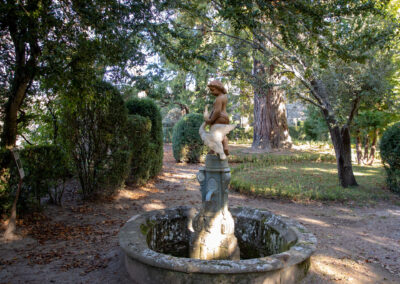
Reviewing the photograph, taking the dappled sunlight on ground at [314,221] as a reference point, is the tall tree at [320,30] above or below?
above

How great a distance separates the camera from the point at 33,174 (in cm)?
562

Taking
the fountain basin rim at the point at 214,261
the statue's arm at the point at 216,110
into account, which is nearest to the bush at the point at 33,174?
the fountain basin rim at the point at 214,261

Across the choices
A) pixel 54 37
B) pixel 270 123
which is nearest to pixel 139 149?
pixel 54 37

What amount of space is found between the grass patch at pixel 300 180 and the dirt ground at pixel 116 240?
15.5 inches

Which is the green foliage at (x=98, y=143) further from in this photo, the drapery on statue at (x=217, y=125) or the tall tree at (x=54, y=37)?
the drapery on statue at (x=217, y=125)

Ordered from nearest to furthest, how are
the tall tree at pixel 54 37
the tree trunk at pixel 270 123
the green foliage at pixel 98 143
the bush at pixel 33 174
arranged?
the tall tree at pixel 54 37 < the bush at pixel 33 174 < the green foliage at pixel 98 143 < the tree trunk at pixel 270 123

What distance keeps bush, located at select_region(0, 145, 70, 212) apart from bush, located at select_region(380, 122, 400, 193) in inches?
345

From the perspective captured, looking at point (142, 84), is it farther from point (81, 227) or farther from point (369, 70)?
point (369, 70)

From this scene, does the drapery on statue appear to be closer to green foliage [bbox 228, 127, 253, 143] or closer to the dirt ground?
the dirt ground

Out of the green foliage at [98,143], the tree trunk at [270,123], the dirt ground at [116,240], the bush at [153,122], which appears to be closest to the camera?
the dirt ground at [116,240]

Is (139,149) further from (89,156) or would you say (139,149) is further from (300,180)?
(300,180)

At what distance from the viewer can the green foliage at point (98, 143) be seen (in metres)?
6.78

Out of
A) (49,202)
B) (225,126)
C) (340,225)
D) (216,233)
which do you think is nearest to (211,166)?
(225,126)

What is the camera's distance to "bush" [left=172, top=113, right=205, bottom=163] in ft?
47.3
